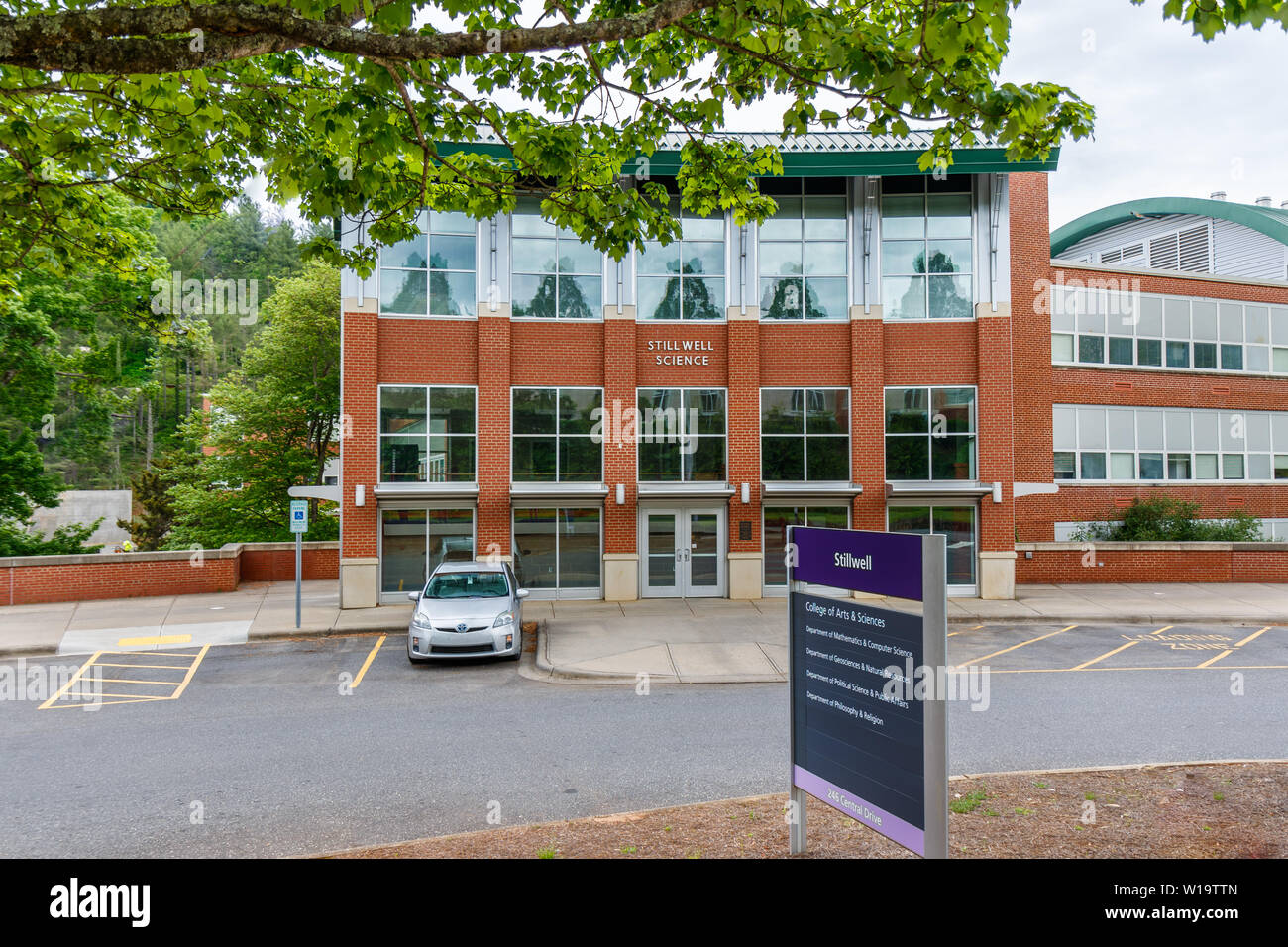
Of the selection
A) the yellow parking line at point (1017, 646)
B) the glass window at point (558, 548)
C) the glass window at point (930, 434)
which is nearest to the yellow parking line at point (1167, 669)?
the yellow parking line at point (1017, 646)

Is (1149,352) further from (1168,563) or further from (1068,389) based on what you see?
(1168,563)

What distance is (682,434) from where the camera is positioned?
18.5m

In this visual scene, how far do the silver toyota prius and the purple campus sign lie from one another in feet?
25.6

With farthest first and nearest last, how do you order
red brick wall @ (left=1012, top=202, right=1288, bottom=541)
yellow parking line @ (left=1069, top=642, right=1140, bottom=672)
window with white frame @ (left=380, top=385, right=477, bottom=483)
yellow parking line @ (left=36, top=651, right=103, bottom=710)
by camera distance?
red brick wall @ (left=1012, top=202, right=1288, bottom=541) → window with white frame @ (left=380, top=385, right=477, bottom=483) → yellow parking line @ (left=1069, top=642, right=1140, bottom=672) → yellow parking line @ (left=36, top=651, right=103, bottom=710)

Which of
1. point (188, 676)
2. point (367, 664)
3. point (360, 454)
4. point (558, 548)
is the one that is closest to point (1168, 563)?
point (558, 548)

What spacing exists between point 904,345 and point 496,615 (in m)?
12.0

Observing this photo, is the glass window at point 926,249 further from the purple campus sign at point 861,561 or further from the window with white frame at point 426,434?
the purple campus sign at point 861,561

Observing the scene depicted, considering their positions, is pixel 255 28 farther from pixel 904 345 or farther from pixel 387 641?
pixel 904 345

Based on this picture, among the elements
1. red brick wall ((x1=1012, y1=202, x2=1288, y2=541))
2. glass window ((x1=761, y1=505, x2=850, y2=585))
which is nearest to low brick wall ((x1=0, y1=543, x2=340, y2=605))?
glass window ((x1=761, y1=505, x2=850, y2=585))

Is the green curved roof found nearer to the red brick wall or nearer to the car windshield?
the red brick wall

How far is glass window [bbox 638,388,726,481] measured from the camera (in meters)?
18.4

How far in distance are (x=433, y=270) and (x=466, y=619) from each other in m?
9.36

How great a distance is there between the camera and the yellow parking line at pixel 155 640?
13.6m

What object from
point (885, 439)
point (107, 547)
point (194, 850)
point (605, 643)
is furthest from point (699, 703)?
point (107, 547)
